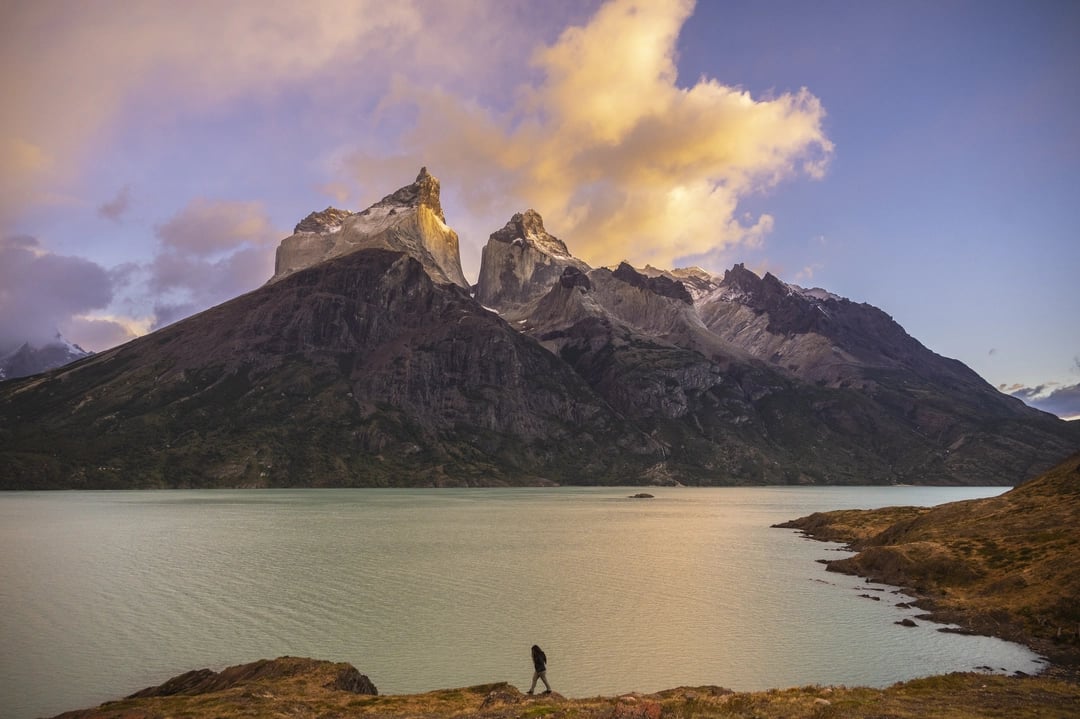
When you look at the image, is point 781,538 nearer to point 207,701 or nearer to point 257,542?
point 257,542

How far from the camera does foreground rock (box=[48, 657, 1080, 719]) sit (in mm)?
35250

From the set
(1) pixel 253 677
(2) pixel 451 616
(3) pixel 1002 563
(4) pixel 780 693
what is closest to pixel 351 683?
(1) pixel 253 677

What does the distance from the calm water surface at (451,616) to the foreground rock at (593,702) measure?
5982 mm

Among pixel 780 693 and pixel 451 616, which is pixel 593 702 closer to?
pixel 780 693

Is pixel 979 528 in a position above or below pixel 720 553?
above

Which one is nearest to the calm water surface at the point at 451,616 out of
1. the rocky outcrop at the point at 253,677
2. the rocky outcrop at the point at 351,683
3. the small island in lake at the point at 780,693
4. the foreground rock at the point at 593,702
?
the rocky outcrop at the point at 351,683

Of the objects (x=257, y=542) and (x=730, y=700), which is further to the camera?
(x=257, y=542)

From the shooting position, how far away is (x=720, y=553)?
11725cm

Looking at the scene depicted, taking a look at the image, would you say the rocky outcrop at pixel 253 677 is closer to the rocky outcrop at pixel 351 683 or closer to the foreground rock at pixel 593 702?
the rocky outcrop at pixel 351 683

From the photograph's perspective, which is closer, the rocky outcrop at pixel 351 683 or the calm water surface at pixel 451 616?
the rocky outcrop at pixel 351 683

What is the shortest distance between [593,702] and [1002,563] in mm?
64171

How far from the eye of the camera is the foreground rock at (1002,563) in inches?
2446

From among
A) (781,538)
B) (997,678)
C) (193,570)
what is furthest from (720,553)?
(193,570)

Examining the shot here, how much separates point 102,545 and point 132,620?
66848 mm
